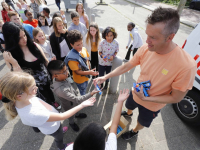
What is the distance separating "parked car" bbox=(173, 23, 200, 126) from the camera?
7.42ft

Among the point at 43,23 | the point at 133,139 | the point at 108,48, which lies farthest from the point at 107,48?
the point at 43,23

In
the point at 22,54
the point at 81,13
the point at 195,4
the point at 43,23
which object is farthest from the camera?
the point at 195,4

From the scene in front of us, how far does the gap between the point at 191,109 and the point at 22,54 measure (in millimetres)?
3705

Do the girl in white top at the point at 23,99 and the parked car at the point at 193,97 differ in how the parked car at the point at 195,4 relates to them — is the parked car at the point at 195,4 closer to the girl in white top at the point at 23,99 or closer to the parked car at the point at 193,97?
the parked car at the point at 193,97

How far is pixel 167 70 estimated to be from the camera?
140cm

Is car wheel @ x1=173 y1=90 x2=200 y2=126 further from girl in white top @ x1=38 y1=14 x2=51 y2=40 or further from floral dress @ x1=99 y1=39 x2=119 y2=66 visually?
girl in white top @ x1=38 y1=14 x2=51 y2=40

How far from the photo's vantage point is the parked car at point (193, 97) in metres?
2.26

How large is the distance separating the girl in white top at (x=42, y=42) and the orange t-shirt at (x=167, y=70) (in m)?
2.45

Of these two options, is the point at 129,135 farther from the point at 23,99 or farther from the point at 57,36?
the point at 57,36

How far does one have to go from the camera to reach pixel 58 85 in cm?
185

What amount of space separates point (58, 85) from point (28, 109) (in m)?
0.61

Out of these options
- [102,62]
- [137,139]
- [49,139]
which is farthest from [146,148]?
[102,62]

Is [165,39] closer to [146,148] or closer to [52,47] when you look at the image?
[146,148]

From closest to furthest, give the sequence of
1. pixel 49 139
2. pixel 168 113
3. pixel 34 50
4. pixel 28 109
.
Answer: pixel 28 109, pixel 34 50, pixel 49 139, pixel 168 113
